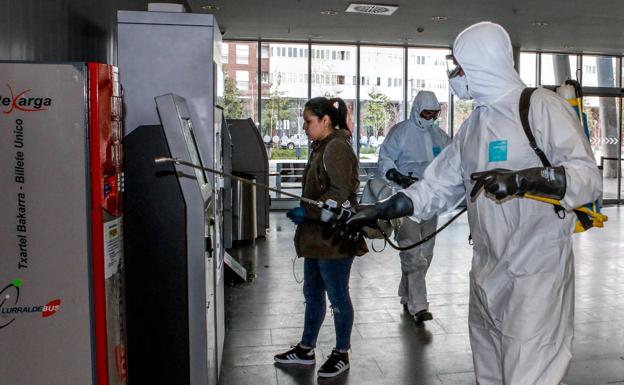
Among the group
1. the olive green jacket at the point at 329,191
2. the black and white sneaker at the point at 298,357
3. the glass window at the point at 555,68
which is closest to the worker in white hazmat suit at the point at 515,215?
the olive green jacket at the point at 329,191

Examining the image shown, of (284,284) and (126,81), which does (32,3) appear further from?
(284,284)

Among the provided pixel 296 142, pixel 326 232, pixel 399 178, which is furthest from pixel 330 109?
pixel 296 142

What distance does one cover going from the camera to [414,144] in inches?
171

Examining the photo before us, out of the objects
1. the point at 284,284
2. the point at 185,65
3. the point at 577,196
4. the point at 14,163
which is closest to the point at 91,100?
the point at 14,163

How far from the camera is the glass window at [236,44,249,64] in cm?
1123

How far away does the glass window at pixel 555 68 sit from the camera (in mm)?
12297

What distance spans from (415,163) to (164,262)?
93.1 inches

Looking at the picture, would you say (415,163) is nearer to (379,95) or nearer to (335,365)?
(335,365)

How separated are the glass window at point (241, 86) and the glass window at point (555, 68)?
19.0 feet

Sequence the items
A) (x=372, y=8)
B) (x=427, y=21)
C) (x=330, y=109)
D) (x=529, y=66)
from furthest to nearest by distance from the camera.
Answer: (x=529, y=66), (x=427, y=21), (x=372, y=8), (x=330, y=109)

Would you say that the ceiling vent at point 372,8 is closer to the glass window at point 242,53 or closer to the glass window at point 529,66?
the glass window at point 242,53

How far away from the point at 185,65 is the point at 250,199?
5095 mm

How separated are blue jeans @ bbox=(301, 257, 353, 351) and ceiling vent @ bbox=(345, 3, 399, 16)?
18.0 ft

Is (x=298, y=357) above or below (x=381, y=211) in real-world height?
below
